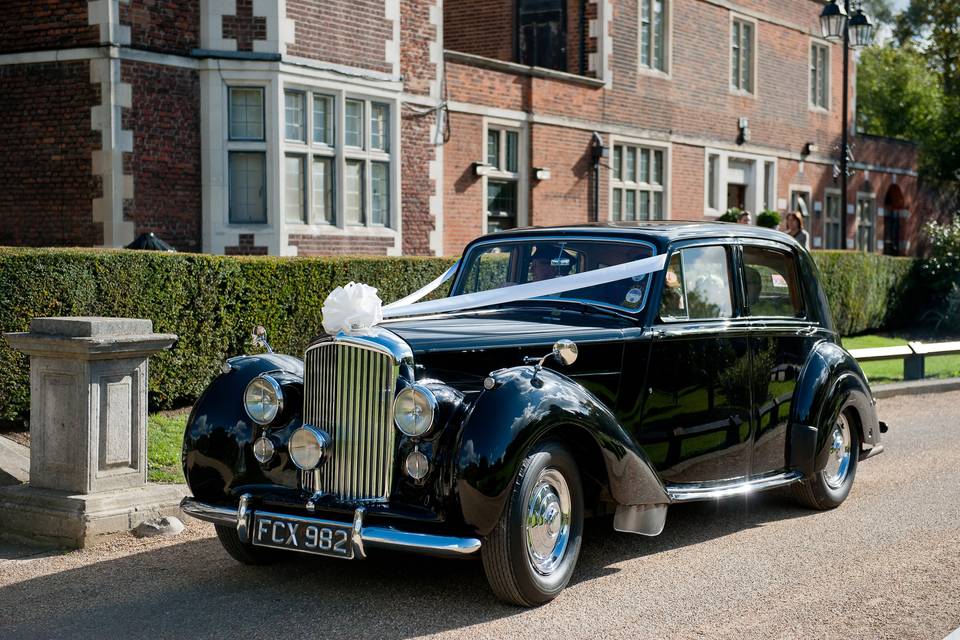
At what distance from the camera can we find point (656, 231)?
21.9ft

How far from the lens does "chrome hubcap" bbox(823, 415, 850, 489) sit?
7422 millimetres

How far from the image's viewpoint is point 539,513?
526 centimetres

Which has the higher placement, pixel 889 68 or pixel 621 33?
pixel 889 68

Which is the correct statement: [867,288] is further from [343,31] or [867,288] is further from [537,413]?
[537,413]

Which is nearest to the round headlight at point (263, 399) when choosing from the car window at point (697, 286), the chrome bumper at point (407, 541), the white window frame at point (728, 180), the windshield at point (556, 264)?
the chrome bumper at point (407, 541)

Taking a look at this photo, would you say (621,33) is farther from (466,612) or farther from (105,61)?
(466,612)

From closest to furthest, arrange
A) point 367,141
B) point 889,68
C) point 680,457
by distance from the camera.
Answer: point 680,457
point 367,141
point 889,68

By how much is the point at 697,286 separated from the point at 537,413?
1.95 m

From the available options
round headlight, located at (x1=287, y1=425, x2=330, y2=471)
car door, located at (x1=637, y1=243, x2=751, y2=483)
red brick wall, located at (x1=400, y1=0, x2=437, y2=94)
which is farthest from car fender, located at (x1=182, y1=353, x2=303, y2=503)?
red brick wall, located at (x1=400, y1=0, x2=437, y2=94)

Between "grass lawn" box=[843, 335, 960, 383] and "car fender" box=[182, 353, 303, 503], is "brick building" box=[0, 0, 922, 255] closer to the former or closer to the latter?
"grass lawn" box=[843, 335, 960, 383]

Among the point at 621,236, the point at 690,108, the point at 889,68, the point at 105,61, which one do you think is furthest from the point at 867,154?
the point at 621,236

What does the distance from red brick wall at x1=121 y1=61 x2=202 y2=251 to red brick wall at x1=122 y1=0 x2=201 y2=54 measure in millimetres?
284

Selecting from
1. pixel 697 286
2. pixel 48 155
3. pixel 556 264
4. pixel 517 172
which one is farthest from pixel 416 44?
pixel 697 286

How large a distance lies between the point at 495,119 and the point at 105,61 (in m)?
7.04
